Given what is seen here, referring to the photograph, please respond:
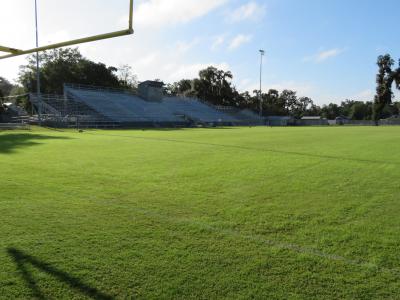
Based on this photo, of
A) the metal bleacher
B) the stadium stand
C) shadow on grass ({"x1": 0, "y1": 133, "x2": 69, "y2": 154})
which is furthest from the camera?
the metal bleacher

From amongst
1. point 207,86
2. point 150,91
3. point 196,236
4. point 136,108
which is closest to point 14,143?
point 196,236

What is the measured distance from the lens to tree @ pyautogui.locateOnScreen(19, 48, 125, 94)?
53219 millimetres

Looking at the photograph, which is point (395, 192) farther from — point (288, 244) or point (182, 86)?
point (182, 86)

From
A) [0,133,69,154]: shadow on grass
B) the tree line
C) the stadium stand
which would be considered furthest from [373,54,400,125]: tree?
[0,133,69,154]: shadow on grass

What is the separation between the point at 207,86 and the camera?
3194 inches

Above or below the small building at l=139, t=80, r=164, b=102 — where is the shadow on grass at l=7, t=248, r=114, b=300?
below

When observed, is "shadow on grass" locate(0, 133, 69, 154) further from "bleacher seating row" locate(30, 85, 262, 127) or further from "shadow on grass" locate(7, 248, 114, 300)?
"bleacher seating row" locate(30, 85, 262, 127)

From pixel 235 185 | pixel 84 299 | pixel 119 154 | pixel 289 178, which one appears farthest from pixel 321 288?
pixel 119 154

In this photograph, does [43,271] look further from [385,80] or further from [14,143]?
[385,80]

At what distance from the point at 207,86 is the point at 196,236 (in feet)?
259

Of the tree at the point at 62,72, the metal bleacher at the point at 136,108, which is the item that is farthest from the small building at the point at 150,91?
the tree at the point at 62,72

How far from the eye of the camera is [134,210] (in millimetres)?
4641

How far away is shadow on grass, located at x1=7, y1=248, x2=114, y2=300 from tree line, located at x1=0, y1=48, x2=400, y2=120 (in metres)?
40.5

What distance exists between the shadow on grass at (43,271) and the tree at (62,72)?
5441 centimetres
